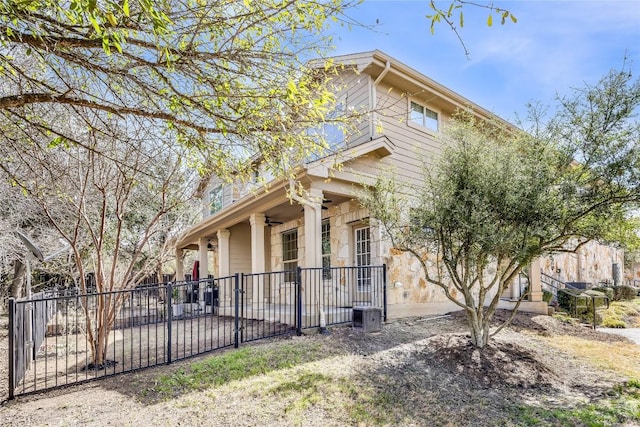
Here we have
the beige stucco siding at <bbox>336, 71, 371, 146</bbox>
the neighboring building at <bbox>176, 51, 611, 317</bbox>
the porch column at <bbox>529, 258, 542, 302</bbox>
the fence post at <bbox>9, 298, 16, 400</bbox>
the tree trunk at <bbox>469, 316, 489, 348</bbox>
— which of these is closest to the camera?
the fence post at <bbox>9, 298, 16, 400</bbox>

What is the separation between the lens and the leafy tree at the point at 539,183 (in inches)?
219

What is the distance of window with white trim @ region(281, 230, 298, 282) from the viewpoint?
11.7m

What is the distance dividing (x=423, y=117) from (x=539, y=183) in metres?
4.97

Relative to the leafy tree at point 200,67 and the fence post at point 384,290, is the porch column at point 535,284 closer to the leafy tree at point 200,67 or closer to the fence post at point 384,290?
the fence post at point 384,290

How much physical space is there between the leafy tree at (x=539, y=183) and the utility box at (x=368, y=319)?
5.60ft

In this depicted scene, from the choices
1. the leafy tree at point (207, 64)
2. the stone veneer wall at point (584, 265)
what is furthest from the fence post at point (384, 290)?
the stone veneer wall at point (584, 265)

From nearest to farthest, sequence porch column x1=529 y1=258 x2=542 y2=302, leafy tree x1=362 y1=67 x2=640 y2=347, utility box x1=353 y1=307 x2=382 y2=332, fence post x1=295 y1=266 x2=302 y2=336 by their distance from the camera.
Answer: leafy tree x1=362 y1=67 x2=640 y2=347, fence post x1=295 y1=266 x2=302 y2=336, utility box x1=353 y1=307 x2=382 y2=332, porch column x1=529 y1=258 x2=542 y2=302

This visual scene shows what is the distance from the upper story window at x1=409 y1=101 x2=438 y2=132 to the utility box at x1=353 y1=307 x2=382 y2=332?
495 centimetres

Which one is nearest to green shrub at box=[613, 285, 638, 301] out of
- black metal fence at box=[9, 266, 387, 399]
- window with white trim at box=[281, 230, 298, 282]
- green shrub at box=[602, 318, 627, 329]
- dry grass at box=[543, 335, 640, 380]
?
green shrub at box=[602, 318, 627, 329]

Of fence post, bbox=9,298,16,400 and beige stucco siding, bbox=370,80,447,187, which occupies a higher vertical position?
beige stucco siding, bbox=370,80,447,187

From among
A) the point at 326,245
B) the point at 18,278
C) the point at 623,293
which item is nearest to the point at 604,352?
the point at 326,245

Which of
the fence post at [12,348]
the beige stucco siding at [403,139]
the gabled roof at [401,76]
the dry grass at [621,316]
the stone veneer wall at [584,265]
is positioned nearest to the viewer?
the fence post at [12,348]

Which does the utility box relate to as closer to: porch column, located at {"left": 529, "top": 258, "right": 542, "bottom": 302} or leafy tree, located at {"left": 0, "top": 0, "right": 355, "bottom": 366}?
leafy tree, located at {"left": 0, "top": 0, "right": 355, "bottom": 366}

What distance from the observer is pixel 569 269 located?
1672cm
